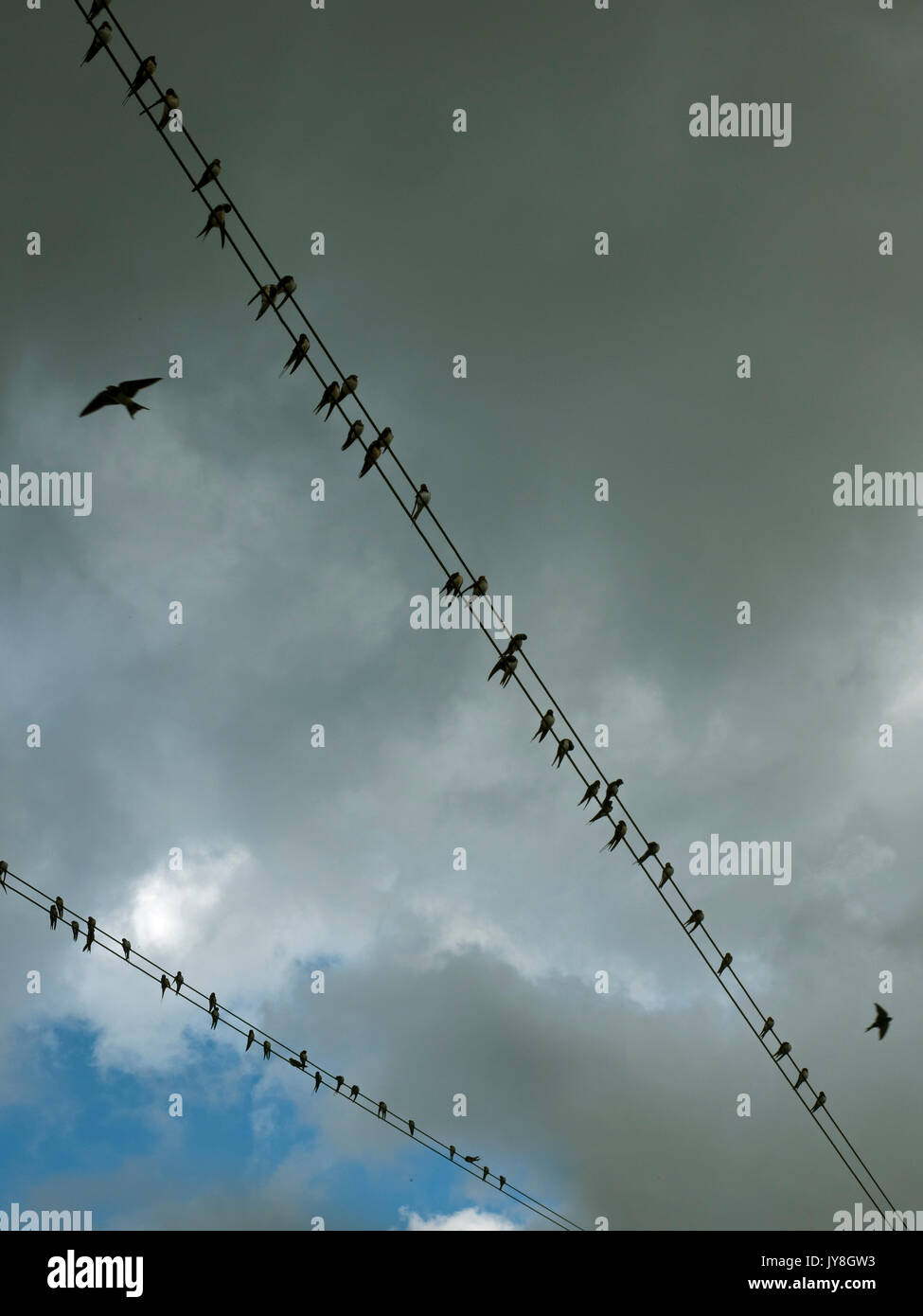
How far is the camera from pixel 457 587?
14945 millimetres

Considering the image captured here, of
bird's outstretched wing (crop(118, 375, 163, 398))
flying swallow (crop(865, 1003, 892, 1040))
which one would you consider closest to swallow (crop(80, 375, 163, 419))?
bird's outstretched wing (crop(118, 375, 163, 398))

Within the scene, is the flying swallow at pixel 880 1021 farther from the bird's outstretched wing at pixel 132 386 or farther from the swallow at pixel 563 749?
the bird's outstretched wing at pixel 132 386

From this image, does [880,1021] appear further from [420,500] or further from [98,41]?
[98,41]

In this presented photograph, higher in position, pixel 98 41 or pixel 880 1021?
pixel 98 41

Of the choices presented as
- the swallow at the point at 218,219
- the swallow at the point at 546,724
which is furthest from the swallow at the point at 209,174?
the swallow at the point at 546,724

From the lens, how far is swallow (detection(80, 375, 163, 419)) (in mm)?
14734

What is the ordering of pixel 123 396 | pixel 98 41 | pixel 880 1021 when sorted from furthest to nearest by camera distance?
pixel 880 1021 → pixel 123 396 → pixel 98 41

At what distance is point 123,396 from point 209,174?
13.5ft

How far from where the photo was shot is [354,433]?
1399 cm

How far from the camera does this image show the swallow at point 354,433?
13.5 m

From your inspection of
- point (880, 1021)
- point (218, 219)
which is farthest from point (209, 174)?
point (880, 1021)

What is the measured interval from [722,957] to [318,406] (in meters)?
14.6

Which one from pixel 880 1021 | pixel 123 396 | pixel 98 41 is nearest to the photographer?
pixel 98 41

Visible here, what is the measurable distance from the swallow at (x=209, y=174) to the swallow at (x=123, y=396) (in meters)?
3.13
